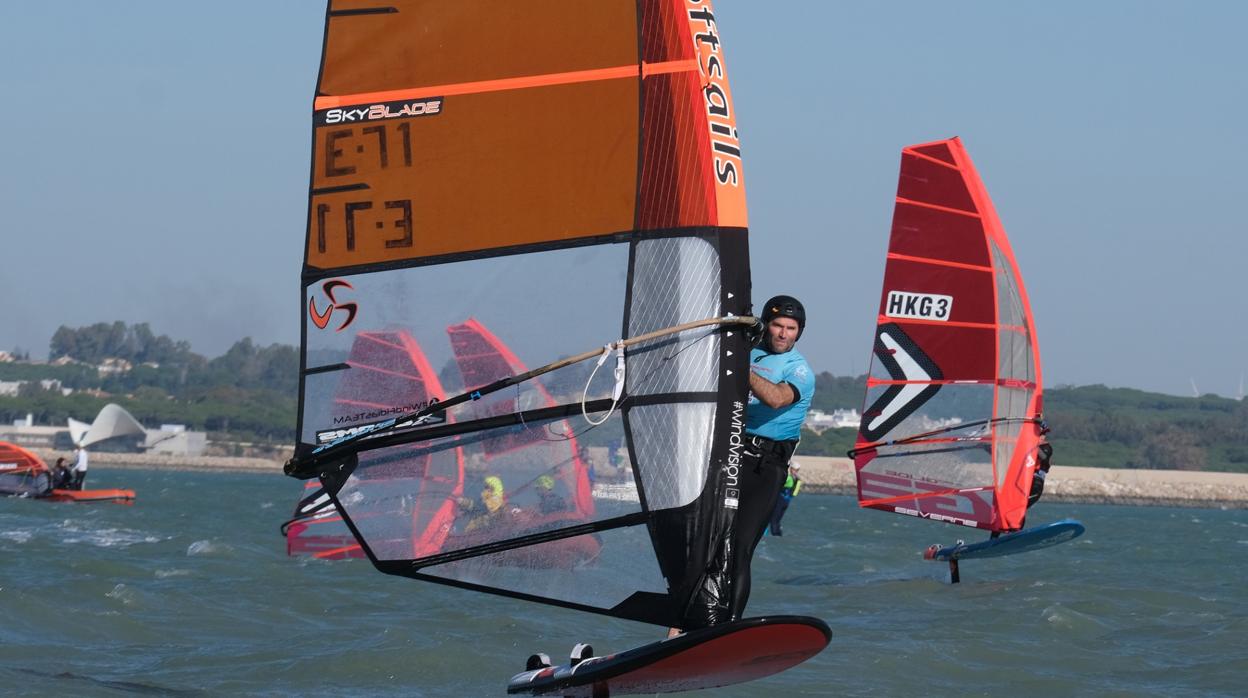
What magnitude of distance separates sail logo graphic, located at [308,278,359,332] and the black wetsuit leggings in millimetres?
1567

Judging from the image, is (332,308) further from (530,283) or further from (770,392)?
(770,392)

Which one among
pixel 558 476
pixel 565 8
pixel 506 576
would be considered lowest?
pixel 506 576

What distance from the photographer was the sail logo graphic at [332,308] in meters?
5.86

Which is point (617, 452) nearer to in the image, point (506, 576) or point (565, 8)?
Answer: point (506, 576)

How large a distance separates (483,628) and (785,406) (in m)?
4.38

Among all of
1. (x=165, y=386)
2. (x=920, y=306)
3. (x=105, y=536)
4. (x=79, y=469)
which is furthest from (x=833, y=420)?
(x=920, y=306)

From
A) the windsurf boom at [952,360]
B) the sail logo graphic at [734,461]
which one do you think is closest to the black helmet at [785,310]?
the sail logo graphic at [734,461]

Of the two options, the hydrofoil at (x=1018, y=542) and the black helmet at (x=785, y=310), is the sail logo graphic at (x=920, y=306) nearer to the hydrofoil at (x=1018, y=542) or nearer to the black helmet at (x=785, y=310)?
the hydrofoil at (x=1018, y=542)

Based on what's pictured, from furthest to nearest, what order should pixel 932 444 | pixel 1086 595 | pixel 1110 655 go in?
pixel 932 444 < pixel 1086 595 < pixel 1110 655

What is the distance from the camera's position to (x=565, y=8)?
566 centimetres

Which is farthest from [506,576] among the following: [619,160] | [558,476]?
[619,160]

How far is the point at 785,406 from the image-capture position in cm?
578

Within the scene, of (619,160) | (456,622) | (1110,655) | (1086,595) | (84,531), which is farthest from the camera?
(84,531)

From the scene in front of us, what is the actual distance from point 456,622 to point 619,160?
16.5 feet
